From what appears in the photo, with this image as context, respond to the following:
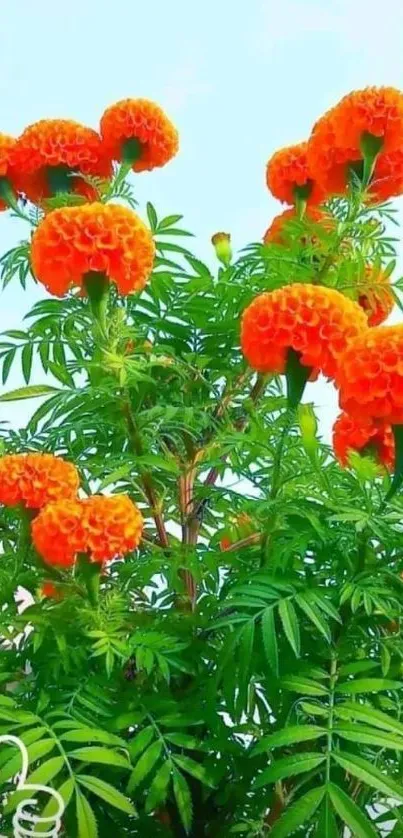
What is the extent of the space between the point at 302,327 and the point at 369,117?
0.57m

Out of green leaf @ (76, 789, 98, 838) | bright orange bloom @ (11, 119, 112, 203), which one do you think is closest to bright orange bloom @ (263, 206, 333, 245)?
bright orange bloom @ (11, 119, 112, 203)

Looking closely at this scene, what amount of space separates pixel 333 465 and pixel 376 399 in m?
0.35

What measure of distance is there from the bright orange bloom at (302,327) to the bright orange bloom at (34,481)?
1.07ft

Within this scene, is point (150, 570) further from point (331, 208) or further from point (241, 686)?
point (331, 208)

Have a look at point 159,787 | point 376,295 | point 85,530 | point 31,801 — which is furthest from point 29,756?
point 376,295

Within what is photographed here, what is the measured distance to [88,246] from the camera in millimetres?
1502

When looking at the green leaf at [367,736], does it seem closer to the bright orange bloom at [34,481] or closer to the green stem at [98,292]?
the bright orange bloom at [34,481]

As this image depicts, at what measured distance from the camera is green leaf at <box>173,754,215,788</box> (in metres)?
1.38

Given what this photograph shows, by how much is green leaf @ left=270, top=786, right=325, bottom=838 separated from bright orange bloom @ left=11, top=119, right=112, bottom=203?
1165mm

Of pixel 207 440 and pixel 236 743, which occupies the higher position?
pixel 207 440

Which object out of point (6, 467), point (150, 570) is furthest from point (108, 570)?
point (6, 467)

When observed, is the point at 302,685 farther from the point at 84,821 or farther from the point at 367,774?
the point at 84,821

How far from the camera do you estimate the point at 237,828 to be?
1.51m

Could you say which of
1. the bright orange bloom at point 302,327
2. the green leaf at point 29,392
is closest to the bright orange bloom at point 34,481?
the green leaf at point 29,392
